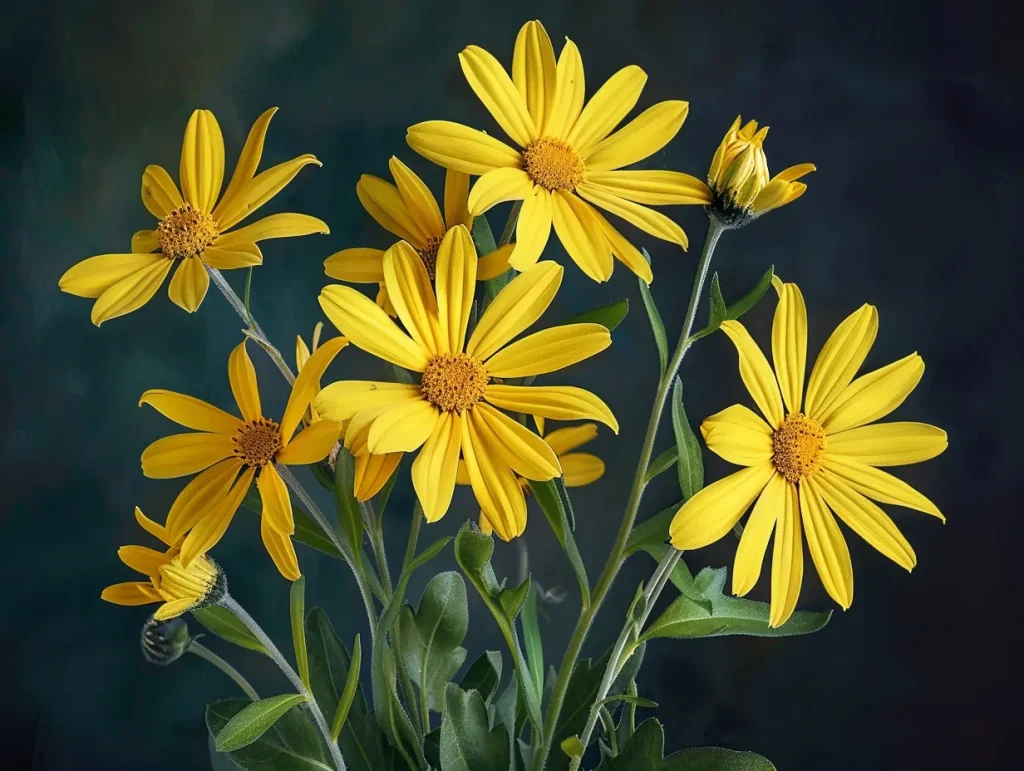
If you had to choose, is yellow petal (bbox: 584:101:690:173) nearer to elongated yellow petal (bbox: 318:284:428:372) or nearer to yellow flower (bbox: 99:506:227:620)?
elongated yellow petal (bbox: 318:284:428:372)

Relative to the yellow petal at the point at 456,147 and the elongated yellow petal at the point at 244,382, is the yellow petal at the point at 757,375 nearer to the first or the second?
the yellow petal at the point at 456,147

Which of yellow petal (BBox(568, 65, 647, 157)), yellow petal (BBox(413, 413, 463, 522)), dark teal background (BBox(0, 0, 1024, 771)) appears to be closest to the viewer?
yellow petal (BBox(413, 413, 463, 522))

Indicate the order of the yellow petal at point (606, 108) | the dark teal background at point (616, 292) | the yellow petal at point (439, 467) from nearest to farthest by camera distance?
1. the yellow petal at point (439, 467)
2. the yellow petal at point (606, 108)
3. the dark teal background at point (616, 292)

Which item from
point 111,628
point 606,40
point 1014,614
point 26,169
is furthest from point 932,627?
point 26,169

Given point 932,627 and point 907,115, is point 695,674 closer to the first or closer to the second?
point 932,627

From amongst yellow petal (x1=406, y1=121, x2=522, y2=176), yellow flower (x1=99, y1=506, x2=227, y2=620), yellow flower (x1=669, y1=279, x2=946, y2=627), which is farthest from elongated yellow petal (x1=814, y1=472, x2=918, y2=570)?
yellow flower (x1=99, y1=506, x2=227, y2=620)

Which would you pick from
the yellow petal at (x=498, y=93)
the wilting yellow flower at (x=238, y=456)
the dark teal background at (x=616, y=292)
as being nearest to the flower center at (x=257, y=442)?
the wilting yellow flower at (x=238, y=456)

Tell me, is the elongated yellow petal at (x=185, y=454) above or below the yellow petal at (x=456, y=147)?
below
